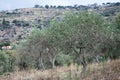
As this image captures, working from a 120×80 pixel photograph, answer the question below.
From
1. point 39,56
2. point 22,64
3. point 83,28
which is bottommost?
point 22,64

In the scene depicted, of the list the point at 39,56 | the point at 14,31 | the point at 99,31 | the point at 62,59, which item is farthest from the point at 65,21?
the point at 14,31

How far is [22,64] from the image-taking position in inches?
1789

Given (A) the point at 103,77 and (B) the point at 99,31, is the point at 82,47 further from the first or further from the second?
(A) the point at 103,77

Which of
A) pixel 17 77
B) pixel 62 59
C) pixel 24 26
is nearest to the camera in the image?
pixel 17 77

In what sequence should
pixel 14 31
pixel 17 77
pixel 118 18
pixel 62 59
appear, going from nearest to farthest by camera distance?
pixel 17 77
pixel 118 18
pixel 62 59
pixel 14 31

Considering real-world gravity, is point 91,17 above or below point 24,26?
above

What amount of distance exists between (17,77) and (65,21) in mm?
4309

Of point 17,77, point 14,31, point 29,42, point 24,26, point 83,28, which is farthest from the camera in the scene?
point 24,26

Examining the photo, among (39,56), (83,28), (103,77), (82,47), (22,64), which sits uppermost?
(83,28)

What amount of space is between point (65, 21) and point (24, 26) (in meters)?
126

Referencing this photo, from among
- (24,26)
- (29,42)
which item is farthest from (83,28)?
(24,26)

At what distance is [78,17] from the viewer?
49.6 ft

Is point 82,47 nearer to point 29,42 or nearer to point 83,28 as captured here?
point 83,28

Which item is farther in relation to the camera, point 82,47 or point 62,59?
point 62,59
